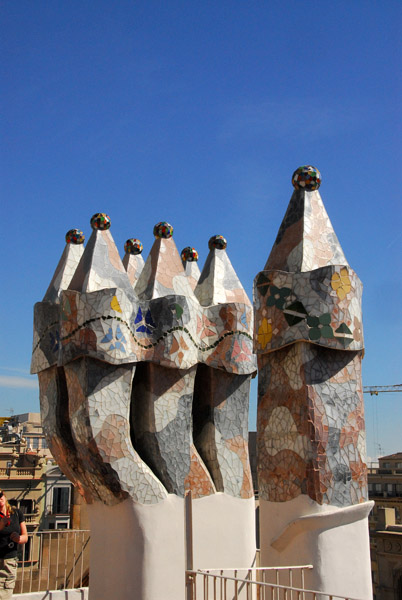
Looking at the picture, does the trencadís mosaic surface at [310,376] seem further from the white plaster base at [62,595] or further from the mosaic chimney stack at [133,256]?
the mosaic chimney stack at [133,256]

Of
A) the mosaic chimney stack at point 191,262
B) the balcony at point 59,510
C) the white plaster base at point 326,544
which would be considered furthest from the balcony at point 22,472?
the white plaster base at point 326,544

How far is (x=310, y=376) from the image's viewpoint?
23.8 ft

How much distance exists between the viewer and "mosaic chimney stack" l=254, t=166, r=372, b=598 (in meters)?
7.01

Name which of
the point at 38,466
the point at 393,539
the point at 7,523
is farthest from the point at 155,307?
the point at 38,466

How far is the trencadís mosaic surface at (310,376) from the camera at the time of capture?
7129 millimetres

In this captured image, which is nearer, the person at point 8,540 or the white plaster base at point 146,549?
the person at point 8,540

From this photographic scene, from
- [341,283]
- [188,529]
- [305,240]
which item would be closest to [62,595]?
[188,529]

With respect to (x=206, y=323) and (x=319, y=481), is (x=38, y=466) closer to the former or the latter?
(x=206, y=323)

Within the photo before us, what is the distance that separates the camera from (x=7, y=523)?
5781 millimetres

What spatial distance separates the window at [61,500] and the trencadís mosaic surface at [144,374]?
15463mm

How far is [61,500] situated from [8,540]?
1900 centimetres

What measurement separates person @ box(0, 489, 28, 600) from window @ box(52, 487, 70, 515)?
18.5 meters

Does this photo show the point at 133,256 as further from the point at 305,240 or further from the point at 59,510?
the point at 59,510

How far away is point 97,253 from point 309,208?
283cm
